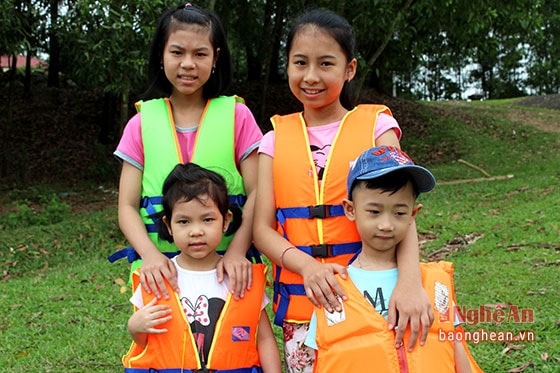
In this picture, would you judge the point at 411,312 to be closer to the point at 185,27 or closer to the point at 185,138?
the point at 185,138

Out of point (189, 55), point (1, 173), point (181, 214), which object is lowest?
point (1, 173)

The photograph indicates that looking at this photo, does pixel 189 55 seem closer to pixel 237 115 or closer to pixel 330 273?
pixel 237 115

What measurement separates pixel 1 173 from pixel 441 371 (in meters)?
12.7

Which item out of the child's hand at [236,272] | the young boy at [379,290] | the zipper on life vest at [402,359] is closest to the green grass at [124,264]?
the young boy at [379,290]

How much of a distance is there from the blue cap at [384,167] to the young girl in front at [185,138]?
60 centimetres

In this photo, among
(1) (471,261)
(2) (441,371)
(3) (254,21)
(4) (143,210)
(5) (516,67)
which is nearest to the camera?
(2) (441,371)

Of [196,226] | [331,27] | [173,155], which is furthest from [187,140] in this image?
[331,27]

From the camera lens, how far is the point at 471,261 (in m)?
6.35

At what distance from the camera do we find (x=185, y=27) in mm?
2752

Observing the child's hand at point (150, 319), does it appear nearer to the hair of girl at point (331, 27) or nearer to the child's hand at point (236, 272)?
the child's hand at point (236, 272)

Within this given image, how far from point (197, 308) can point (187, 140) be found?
81 cm

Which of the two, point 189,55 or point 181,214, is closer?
point 181,214

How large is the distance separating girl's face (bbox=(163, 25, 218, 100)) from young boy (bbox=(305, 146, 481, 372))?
2.83 feet

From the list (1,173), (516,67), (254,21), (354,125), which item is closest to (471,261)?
(354,125)
